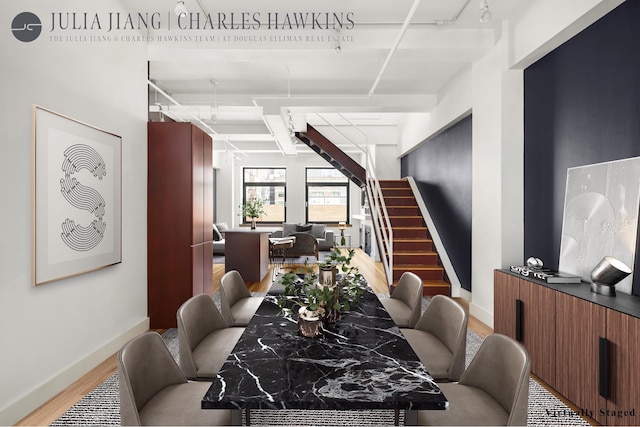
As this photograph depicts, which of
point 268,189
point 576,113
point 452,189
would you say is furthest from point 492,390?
point 268,189

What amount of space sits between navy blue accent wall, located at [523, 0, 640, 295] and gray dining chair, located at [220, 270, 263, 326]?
277cm

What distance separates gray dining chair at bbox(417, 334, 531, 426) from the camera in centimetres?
140

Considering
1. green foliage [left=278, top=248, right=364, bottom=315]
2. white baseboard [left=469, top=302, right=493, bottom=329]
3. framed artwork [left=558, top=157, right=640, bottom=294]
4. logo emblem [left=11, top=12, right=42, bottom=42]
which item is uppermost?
logo emblem [left=11, top=12, right=42, bottom=42]

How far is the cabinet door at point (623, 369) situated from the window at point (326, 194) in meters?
9.99

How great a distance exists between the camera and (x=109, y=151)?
328cm

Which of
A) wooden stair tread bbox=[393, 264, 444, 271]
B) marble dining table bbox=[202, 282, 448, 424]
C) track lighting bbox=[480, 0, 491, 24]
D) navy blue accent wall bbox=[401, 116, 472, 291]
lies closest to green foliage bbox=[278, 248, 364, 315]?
marble dining table bbox=[202, 282, 448, 424]

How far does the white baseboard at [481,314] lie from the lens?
4.17 meters

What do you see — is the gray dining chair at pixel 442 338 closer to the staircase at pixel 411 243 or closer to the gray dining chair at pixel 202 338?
the gray dining chair at pixel 202 338

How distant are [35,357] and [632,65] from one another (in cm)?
458

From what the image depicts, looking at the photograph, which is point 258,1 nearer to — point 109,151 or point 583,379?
point 109,151

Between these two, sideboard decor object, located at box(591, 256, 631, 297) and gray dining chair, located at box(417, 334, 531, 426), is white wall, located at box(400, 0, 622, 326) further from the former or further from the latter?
gray dining chair, located at box(417, 334, 531, 426)

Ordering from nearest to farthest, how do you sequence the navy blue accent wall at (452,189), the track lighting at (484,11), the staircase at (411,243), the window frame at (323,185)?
1. the track lighting at (484,11)
2. the navy blue accent wall at (452,189)
3. the staircase at (411,243)
4. the window frame at (323,185)

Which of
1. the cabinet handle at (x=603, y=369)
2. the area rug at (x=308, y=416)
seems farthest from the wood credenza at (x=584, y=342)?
the area rug at (x=308, y=416)

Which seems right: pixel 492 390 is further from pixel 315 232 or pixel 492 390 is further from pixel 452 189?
pixel 315 232
